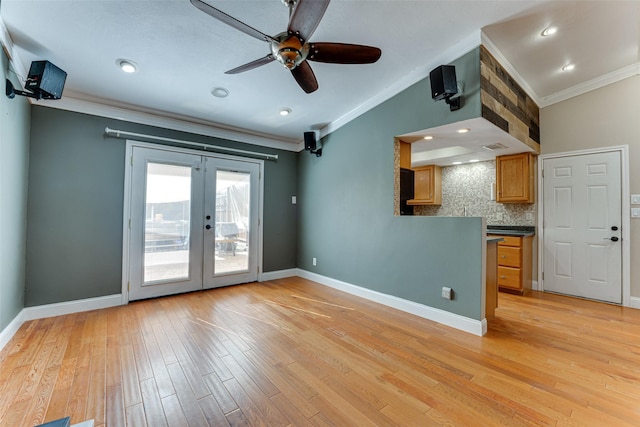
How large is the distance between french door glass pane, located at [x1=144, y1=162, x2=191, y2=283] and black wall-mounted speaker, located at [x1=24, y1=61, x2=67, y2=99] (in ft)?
4.27

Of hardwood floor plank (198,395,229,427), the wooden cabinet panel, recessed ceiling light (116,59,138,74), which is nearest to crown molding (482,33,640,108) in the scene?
the wooden cabinet panel

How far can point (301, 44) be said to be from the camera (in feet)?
5.81

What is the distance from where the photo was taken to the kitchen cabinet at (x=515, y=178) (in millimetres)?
4020

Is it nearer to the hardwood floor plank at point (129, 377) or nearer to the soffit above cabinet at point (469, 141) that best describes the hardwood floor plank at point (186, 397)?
the hardwood floor plank at point (129, 377)

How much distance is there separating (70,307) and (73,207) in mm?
1176

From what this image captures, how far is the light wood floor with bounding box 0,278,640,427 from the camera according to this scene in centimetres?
157

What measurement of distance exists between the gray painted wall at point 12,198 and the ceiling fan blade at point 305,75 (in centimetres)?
237

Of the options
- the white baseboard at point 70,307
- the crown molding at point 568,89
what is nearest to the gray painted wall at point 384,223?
the crown molding at point 568,89

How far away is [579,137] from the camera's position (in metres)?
3.79

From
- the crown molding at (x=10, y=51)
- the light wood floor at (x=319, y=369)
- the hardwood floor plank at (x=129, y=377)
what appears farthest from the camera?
the crown molding at (x=10, y=51)

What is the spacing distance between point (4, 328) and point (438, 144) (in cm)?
502

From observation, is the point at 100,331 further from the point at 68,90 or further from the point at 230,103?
the point at 230,103

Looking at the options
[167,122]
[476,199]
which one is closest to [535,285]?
[476,199]

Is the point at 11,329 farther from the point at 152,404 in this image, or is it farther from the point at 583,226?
the point at 583,226
